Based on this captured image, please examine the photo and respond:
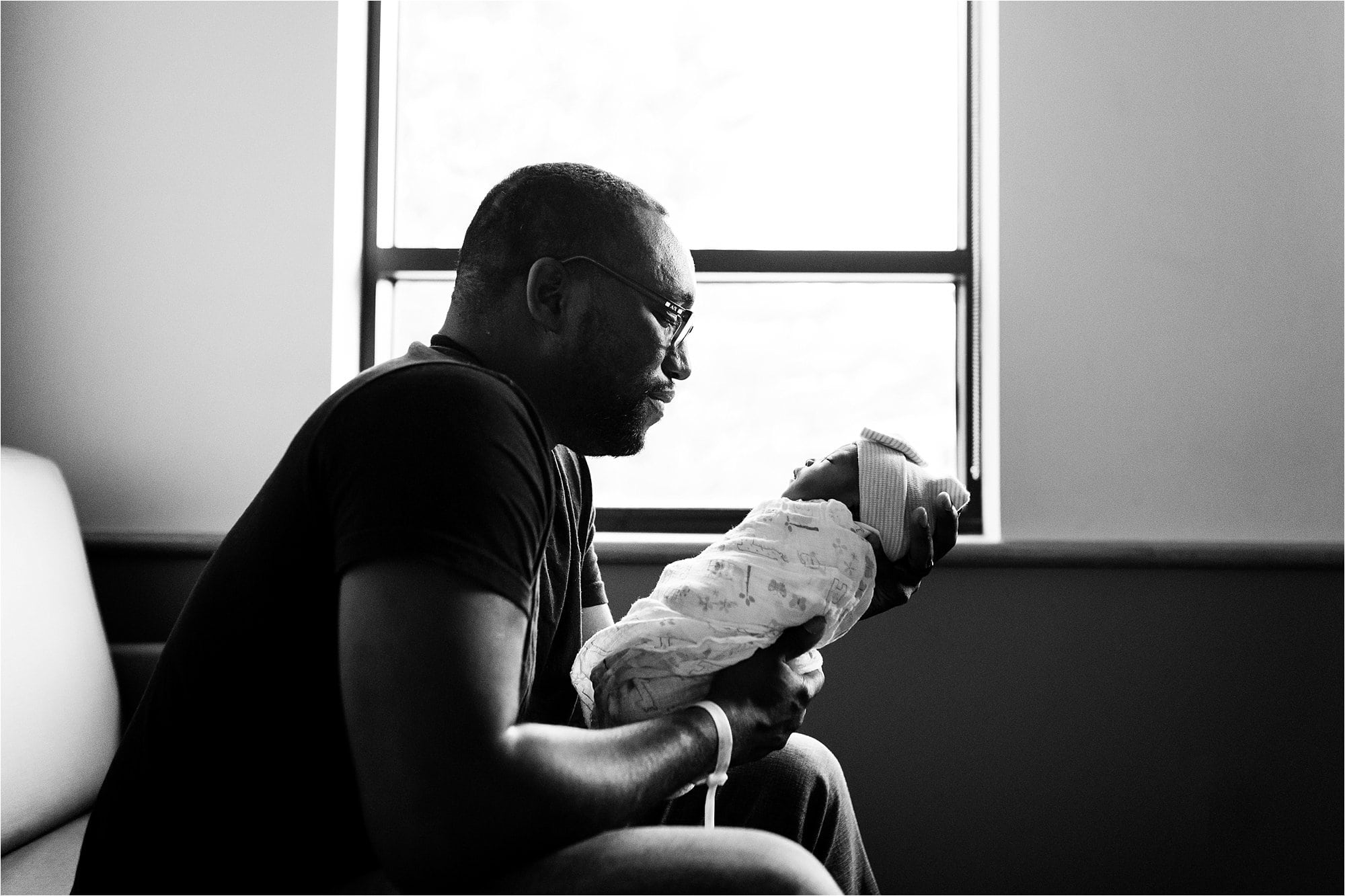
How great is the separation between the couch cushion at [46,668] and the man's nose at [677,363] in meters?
1.17

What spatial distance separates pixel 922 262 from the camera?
7.50 ft

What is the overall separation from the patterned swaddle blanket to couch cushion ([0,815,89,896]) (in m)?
0.77

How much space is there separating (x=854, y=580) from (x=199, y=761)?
2.58 feet

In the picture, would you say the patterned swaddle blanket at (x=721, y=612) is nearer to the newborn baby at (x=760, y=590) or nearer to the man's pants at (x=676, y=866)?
the newborn baby at (x=760, y=590)

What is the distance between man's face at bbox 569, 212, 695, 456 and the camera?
1.22 m

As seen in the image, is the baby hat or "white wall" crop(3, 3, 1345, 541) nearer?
the baby hat

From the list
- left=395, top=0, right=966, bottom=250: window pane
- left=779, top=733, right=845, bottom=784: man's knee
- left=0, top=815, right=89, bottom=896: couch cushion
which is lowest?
left=0, top=815, right=89, bottom=896: couch cushion

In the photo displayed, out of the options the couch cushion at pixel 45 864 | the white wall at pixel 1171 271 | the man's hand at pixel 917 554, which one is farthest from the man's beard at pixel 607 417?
the white wall at pixel 1171 271

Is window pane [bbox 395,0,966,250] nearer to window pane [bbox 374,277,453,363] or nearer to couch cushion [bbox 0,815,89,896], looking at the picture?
window pane [bbox 374,277,453,363]

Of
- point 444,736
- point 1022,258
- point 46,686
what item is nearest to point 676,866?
point 444,736

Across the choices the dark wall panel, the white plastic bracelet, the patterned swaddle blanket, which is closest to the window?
the dark wall panel

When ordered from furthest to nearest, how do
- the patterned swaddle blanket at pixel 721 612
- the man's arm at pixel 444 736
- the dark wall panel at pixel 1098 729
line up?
the dark wall panel at pixel 1098 729 < the patterned swaddle blanket at pixel 721 612 < the man's arm at pixel 444 736

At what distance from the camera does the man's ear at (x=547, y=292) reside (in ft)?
3.88

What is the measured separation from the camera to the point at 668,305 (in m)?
1.27
